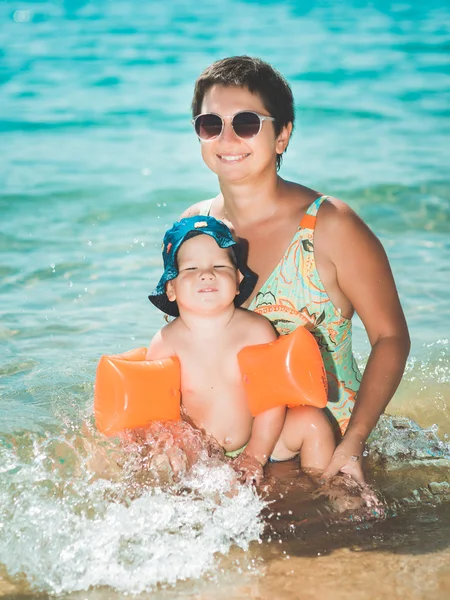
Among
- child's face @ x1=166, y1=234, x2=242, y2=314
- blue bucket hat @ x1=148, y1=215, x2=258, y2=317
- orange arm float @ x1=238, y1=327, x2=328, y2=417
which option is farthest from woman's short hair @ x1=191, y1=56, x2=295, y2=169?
orange arm float @ x1=238, y1=327, x2=328, y2=417

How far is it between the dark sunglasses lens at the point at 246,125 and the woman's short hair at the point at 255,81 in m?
0.11

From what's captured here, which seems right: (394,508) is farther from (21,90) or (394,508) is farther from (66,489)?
(21,90)

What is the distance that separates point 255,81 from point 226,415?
4.36 ft

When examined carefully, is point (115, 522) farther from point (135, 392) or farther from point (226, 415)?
point (226, 415)

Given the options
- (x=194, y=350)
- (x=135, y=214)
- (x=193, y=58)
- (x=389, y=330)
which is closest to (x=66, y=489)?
(x=194, y=350)

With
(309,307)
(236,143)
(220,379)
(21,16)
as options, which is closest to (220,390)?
(220,379)

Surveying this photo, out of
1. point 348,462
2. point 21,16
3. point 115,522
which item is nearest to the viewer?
point 115,522

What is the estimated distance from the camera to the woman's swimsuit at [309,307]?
12.4ft

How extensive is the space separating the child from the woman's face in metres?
0.29

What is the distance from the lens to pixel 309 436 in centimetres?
347

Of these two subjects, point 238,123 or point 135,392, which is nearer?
point 135,392

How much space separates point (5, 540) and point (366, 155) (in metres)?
7.48

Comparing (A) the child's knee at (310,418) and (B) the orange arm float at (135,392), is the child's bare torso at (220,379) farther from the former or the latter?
(A) the child's knee at (310,418)

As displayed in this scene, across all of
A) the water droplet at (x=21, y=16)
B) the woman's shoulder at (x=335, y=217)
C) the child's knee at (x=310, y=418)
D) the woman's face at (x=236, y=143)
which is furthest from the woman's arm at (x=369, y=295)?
the water droplet at (x=21, y=16)
